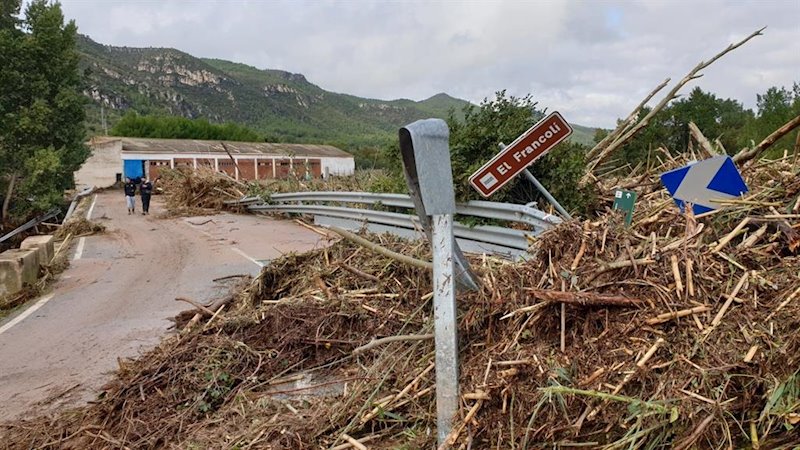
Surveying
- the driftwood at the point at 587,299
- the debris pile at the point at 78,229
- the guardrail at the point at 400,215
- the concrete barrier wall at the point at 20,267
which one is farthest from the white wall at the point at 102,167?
the driftwood at the point at 587,299

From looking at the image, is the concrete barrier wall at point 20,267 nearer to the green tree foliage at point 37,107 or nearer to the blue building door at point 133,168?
the green tree foliage at point 37,107

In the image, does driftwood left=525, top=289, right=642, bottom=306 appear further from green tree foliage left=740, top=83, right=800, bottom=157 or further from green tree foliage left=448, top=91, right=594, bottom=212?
green tree foliage left=740, top=83, right=800, bottom=157

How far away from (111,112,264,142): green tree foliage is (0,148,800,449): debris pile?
270 feet

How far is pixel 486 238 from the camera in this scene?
6.57 meters

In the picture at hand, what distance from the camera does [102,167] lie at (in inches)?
1857

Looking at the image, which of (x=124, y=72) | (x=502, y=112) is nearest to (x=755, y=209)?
(x=502, y=112)

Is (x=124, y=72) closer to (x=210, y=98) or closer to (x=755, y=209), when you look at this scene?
(x=210, y=98)

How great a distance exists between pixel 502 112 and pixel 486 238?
81.4 inches

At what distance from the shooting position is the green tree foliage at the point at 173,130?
8062 centimetres

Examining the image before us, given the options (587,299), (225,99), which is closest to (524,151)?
(587,299)

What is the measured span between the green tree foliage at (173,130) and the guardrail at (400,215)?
69.9 metres

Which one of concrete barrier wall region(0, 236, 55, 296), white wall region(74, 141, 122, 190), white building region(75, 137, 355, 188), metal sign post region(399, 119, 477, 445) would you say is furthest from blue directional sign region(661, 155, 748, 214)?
white wall region(74, 141, 122, 190)

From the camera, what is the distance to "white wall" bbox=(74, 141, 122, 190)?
152 ft

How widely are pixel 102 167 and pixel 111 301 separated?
44602 mm
